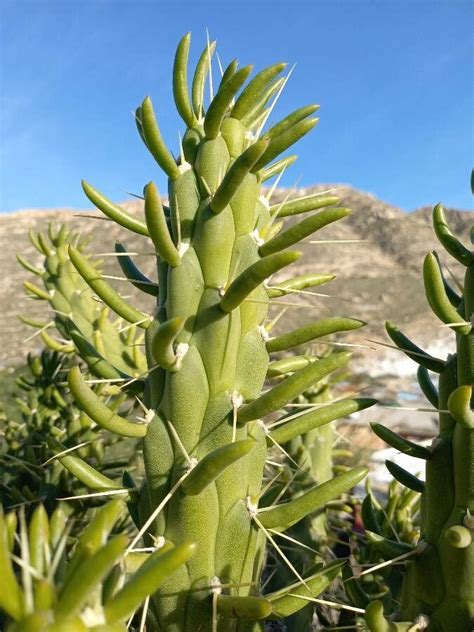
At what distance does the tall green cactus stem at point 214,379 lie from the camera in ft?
2.70

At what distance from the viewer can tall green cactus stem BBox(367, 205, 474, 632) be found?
0.85m

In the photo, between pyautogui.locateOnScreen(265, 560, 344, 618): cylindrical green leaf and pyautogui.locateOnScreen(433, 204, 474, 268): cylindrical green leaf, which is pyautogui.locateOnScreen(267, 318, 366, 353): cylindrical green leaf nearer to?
pyautogui.locateOnScreen(433, 204, 474, 268): cylindrical green leaf

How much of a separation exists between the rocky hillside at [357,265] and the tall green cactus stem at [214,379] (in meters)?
7.74

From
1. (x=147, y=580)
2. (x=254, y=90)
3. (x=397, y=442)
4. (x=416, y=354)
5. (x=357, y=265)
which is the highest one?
(x=357, y=265)

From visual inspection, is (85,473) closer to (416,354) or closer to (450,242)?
(416,354)

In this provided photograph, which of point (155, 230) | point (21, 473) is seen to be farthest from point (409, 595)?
point (21, 473)

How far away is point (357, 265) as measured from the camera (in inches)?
661

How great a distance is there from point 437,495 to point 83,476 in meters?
0.51

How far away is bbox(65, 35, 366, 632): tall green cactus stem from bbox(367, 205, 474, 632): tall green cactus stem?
5.7 inches

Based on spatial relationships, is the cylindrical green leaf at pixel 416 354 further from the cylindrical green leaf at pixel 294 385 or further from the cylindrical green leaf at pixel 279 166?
the cylindrical green leaf at pixel 279 166

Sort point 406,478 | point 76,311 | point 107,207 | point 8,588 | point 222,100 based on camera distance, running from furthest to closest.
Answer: point 76,311
point 406,478
point 107,207
point 222,100
point 8,588

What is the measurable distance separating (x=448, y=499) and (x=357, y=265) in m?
16.3

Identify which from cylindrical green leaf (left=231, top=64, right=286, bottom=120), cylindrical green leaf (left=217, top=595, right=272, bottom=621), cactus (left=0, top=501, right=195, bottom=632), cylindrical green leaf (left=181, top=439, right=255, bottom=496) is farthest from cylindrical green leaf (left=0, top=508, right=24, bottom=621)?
cylindrical green leaf (left=231, top=64, right=286, bottom=120)

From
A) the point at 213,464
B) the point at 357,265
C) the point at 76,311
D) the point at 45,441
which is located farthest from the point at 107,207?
the point at 357,265
